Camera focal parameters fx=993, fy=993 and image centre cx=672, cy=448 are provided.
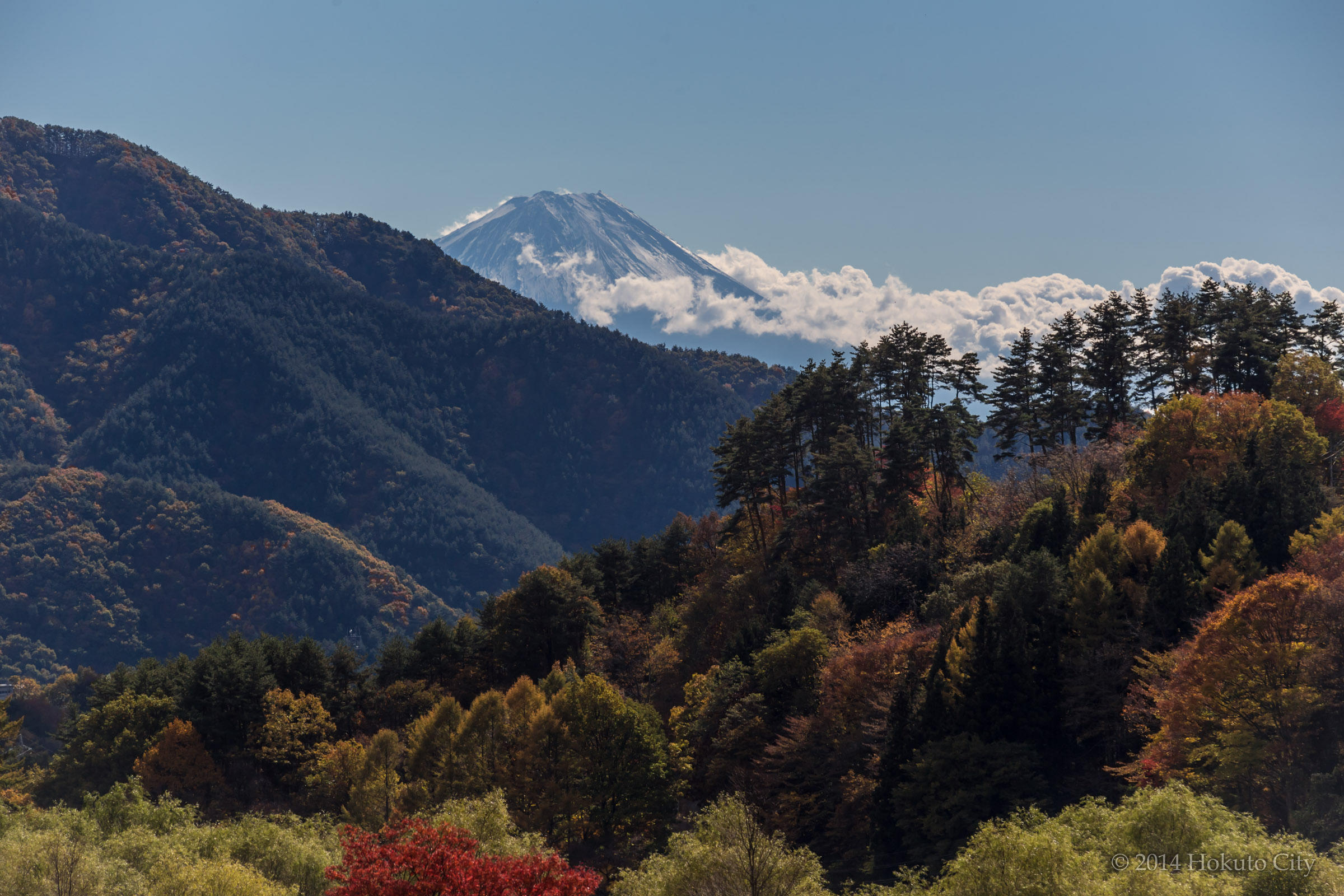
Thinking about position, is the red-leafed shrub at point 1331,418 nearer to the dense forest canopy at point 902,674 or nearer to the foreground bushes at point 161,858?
the dense forest canopy at point 902,674

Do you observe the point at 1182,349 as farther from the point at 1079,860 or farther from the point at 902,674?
the point at 1079,860

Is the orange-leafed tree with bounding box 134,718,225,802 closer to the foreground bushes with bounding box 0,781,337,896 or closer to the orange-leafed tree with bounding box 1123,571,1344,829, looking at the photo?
the foreground bushes with bounding box 0,781,337,896

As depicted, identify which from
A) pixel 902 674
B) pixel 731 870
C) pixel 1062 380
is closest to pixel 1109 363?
pixel 1062 380

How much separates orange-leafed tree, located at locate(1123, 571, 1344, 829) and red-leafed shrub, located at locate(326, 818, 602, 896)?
25.9 meters

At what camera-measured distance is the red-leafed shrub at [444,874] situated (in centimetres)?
2872

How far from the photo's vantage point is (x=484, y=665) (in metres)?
88.7

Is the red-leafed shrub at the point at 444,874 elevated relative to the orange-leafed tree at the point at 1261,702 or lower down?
lower down

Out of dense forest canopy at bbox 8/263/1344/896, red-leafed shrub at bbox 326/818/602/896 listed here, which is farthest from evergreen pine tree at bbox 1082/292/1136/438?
red-leafed shrub at bbox 326/818/602/896

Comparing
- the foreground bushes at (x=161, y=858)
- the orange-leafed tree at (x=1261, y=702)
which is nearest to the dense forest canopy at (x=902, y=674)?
the orange-leafed tree at (x=1261, y=702)

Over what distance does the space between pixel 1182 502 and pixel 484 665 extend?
58043 millimetres

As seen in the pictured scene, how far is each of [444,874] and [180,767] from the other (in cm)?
5780

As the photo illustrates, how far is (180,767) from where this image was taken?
76.2 m

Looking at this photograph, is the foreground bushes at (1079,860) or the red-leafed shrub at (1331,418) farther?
the red-leafed shrub at (1331,418)

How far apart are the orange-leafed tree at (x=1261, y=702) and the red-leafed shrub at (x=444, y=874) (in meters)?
25.9
